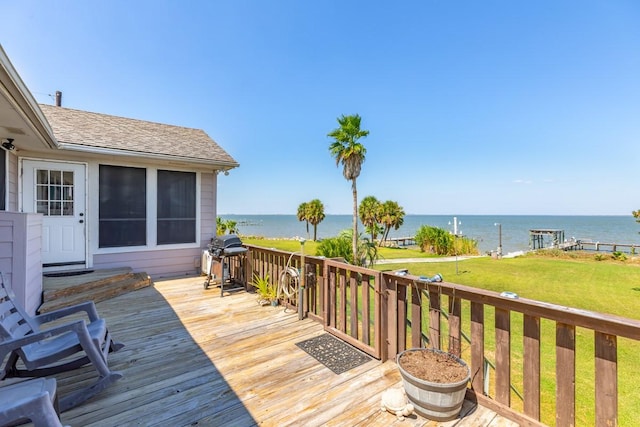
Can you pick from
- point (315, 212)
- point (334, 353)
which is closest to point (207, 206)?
point (334, 353)

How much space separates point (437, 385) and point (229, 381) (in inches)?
66.7

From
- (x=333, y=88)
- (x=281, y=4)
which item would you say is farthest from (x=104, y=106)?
(x=333, y=88)

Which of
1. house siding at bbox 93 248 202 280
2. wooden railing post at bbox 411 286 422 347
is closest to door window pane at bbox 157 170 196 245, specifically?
house siding at bbox 93 248 202 280

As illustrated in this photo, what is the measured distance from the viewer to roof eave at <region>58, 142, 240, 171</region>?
4688 mm

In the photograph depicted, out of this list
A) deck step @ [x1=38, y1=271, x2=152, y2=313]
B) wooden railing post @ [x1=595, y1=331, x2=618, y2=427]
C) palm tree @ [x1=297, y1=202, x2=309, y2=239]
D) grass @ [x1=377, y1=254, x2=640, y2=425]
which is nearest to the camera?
wooden railing post @ [x1=595, y1=331, x2=618, y2=427]

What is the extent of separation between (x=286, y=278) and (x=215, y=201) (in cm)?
342

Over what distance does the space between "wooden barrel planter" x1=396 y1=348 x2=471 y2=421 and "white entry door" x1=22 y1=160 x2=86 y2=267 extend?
6.25m

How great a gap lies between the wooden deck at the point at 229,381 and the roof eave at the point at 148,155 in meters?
3.06

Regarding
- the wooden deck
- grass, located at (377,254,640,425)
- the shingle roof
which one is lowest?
grass, located at (377,254,640,425)

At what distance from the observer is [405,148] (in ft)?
71.7

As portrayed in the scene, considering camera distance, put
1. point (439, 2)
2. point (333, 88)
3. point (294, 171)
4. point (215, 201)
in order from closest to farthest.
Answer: point (215, 201) → point (439, 2) → point (333, 88) → point (294, 171)

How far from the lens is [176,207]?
6.08 metres

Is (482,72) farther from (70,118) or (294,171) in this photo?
(294,171)

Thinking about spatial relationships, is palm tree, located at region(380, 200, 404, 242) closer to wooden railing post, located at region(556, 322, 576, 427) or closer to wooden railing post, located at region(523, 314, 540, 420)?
wooden railing post, located at region(523, 314, 540, 420)
